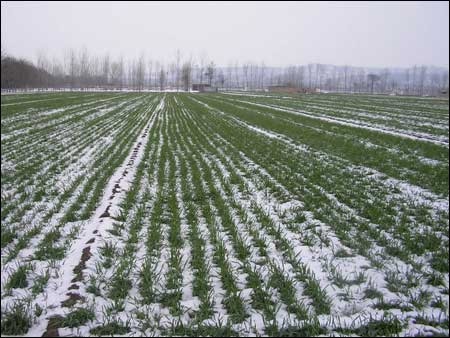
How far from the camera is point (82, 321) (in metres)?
3.34

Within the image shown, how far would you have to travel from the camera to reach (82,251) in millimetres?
4879

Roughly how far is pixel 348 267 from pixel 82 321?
11.0ft

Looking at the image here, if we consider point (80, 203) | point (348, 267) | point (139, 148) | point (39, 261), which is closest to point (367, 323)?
point (348, 267)

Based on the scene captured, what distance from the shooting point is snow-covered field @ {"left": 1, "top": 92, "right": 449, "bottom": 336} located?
11.4 feet

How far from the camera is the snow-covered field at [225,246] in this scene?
137 inches

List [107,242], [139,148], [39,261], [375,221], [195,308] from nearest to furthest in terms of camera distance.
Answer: [195,308] → [39,261] → [107,242] → [375,221] → [139,148]

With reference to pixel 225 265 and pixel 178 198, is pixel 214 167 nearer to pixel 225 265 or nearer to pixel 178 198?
pixel 178 198

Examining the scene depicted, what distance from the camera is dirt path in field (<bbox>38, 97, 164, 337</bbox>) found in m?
3.51

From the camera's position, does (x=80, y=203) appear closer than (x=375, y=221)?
No

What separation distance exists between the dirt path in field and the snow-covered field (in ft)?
0.08

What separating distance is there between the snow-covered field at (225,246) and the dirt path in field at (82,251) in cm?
2

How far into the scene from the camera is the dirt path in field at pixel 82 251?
3506 millimetres

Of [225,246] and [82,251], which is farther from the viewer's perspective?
[225,246]

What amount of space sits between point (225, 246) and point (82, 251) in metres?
2.09
